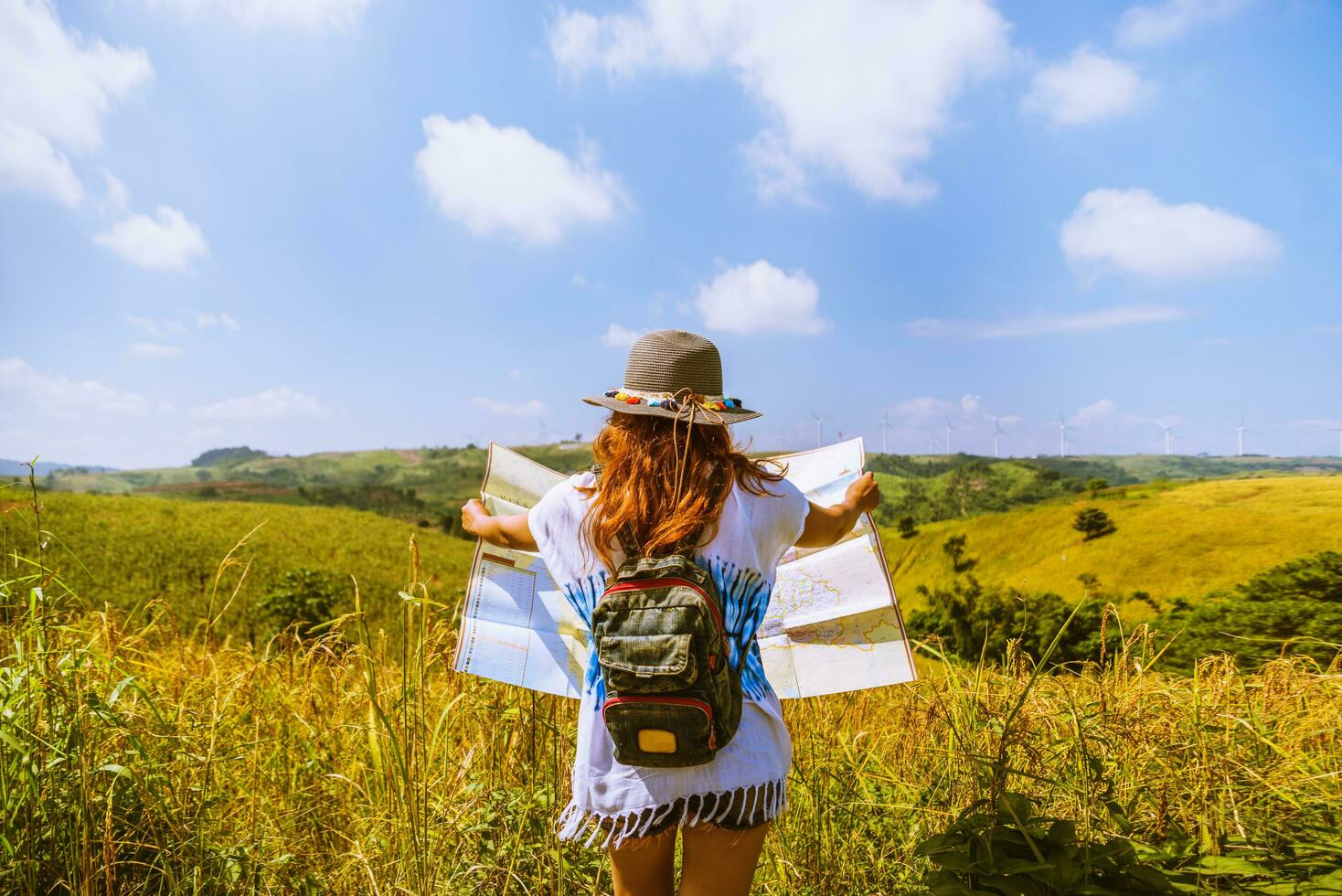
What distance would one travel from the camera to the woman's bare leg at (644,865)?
6.44ft

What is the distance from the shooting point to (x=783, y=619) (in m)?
2.91

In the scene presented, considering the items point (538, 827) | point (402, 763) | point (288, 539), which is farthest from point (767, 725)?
point (288, 539)

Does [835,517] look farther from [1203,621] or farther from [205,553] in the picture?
[205,553]

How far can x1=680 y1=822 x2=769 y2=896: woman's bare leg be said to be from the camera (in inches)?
74.5

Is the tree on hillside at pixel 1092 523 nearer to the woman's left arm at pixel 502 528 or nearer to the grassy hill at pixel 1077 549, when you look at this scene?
the grassy hill at pixel 1077 549

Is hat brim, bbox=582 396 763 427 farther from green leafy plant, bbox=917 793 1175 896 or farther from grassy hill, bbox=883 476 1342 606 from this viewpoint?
grassy hill, bbox=883 476 1342 606

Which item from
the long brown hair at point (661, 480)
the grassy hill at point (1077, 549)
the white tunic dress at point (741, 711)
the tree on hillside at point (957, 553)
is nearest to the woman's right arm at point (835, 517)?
the white tunic dress at point (741, 711)

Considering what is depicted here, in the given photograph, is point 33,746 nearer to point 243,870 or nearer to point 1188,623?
point 243,870

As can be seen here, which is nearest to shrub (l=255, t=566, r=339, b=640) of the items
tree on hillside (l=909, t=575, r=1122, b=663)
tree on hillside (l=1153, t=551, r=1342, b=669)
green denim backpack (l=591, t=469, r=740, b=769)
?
tree on hillside (l=909, t=575, r=1122, b=663)

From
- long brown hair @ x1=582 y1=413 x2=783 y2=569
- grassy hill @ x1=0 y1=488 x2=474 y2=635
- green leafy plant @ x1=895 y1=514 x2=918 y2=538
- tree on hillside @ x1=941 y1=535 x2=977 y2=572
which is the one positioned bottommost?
grassy hill @ x1=0 y1=488 x2=474 y2=635

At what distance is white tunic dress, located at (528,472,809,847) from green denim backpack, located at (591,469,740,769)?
86 millimetres

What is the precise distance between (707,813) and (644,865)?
0.89 ft

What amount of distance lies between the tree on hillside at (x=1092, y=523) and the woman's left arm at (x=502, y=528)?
15.6 ft

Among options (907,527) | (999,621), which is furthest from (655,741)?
(907,527)
